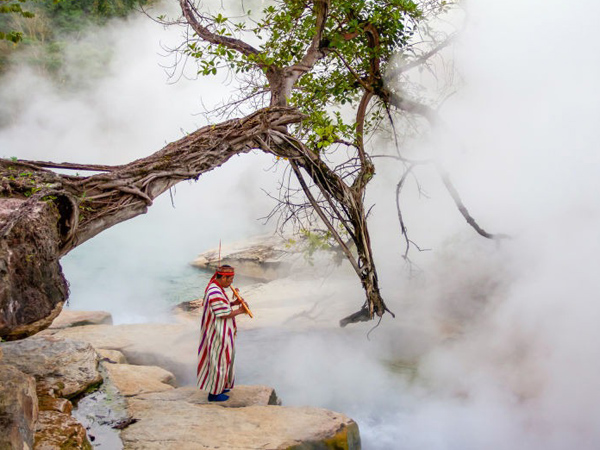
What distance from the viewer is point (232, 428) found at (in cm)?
368

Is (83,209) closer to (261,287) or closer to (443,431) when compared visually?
(443,431)

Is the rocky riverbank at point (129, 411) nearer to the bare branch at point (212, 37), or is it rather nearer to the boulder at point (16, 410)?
the boulder at point (16, 410)

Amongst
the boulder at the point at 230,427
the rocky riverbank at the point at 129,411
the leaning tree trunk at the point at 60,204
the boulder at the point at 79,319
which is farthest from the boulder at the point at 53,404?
the boulder at the point at 79,319

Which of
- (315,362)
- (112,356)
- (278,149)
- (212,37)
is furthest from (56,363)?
(315,362)

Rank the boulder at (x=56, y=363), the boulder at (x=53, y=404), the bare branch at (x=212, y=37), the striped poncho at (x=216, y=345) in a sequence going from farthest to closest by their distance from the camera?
1. the bare branch at (x=212, y=37)
2. the striped poncho at (x=216, y=345)
3. the boulder at (x=56, y=363)
4. the boulder at (x=53, y=404)

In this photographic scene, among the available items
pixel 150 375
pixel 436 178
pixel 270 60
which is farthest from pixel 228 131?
pixel 436 178

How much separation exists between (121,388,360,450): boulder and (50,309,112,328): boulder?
3.36m

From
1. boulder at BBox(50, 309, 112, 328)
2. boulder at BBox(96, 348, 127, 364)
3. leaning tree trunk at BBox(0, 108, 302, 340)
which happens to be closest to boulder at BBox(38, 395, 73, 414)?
leaning tree trunk at BBox(0, 108, 302, 340)

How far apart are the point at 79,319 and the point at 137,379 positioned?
9.89ft

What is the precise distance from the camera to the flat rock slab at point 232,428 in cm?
345

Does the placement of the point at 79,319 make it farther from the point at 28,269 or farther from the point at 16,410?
the point at 28,269

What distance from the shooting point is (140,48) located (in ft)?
66.0

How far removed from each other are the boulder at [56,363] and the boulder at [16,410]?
0.96m

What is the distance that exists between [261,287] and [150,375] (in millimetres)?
4988
